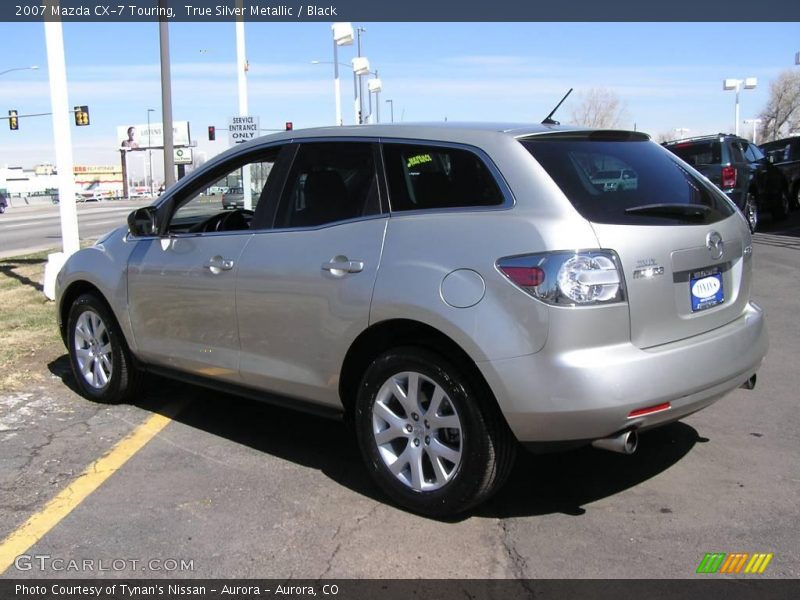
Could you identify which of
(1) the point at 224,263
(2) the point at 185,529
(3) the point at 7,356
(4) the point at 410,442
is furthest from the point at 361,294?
(3) the point at 7,356

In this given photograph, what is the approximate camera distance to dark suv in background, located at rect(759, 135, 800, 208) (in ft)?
55.9

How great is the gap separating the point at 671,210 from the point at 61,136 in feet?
26.3

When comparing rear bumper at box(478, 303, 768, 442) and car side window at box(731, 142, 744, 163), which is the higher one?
car side window at box(731, 142, 744, 163)

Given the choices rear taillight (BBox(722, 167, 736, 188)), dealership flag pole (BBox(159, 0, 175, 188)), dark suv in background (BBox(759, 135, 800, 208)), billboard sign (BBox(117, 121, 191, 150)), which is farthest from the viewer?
billboard sign (BBox(117, 121, 191, 150))

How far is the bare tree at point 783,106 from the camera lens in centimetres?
6931

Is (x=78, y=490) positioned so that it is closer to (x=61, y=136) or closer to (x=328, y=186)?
(x=328, y=186)

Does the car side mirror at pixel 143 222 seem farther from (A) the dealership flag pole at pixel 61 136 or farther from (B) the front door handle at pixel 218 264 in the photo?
(A) the dealership flag pole at pixel 61 136

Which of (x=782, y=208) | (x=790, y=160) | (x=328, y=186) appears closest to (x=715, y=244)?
(x=328, y=186)

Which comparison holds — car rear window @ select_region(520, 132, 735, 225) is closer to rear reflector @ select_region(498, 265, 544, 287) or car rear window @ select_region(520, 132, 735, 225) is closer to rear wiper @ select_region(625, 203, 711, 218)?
rear wiper @ select_region(625, 203, 711, 218)

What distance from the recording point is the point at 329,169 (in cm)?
404

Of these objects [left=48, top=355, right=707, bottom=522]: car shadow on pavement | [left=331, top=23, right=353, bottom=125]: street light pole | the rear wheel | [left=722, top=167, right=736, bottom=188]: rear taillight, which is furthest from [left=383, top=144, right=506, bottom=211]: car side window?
[left=331, top=23, right=353, bottom=125]: street light pole

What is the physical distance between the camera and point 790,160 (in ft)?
56.3

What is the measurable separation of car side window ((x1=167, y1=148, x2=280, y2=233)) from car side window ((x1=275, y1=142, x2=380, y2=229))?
53 centimetres

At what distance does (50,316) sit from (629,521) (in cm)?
703
